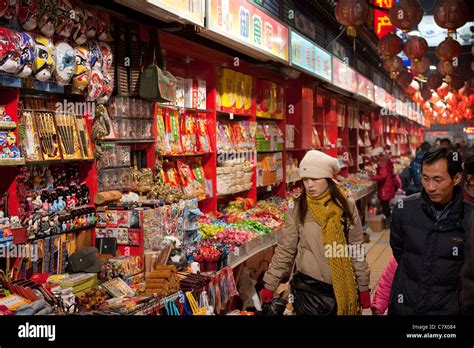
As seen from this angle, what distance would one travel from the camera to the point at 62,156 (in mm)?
4355

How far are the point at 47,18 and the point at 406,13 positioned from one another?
190 inches

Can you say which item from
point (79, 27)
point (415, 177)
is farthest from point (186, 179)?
point (415, 177)

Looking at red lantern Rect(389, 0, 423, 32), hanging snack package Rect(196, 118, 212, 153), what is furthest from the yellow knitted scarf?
red lantern Rect(389, 0, 423, 32)

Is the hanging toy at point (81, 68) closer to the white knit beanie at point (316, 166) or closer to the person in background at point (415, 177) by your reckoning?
the white knit beanie at point (316, 166)

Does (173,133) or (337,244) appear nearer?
(337,244)

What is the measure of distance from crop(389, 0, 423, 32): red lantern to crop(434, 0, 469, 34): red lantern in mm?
266

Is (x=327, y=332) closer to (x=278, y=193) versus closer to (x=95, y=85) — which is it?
(x=95, y=85)

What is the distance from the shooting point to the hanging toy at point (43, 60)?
3.94 metres

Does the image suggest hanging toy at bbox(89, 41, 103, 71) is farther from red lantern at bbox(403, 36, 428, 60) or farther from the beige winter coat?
red lantern at bbox(403, 36, 428, 60)

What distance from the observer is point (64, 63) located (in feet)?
13.9

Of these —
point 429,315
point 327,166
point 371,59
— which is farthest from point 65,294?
point 371,59

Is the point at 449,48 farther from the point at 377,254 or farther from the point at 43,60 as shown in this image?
the point at 43,60

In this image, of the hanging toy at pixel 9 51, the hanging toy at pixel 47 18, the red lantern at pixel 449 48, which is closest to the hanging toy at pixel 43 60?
the hanging toy at pixel 47 18

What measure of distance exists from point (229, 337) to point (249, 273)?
13.7 feet
